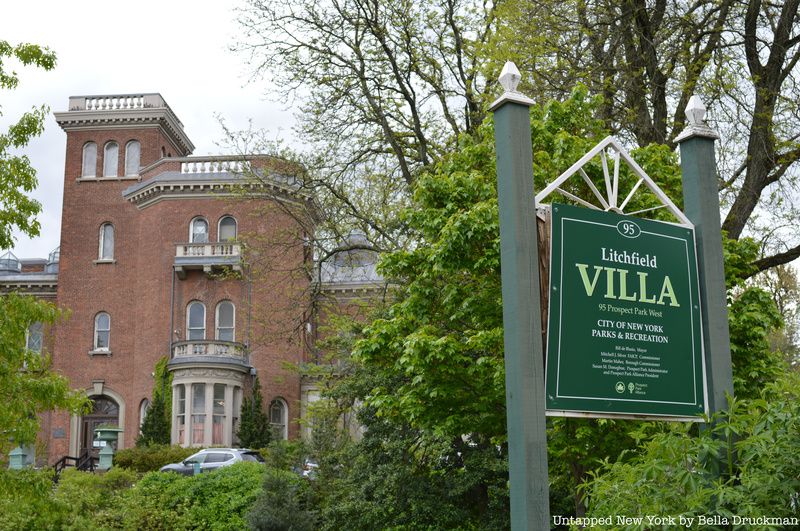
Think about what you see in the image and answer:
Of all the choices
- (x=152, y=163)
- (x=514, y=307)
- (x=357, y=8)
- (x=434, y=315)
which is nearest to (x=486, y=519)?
(x=434, y=315)

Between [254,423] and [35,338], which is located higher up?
[35,338]

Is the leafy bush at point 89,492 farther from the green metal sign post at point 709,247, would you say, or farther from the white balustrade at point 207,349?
the green metal sign post at point 709,247

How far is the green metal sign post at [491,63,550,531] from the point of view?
18.5 ft

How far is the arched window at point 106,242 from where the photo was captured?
46344mm

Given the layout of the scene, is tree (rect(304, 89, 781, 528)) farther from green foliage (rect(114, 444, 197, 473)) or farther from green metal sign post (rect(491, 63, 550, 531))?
green foliage (rect(114, 444, 197, 473))

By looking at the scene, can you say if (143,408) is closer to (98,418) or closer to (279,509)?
(98,418)

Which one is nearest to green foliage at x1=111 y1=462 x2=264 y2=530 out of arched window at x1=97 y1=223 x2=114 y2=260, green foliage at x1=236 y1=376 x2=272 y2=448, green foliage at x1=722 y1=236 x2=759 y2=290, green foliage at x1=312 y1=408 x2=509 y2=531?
green foliage at x1=312 y1=408 x2=509 y2=531

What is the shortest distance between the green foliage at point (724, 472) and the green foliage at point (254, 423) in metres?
33.8

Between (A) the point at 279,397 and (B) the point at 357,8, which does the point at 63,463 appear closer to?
(A) the point at 279,397

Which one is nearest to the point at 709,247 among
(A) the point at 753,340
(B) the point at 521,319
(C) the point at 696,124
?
(C) the point at 696,124

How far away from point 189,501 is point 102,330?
22.0 m

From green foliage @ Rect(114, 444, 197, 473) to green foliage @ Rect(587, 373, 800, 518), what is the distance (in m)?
30.8

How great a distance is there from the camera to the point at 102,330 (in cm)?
4538

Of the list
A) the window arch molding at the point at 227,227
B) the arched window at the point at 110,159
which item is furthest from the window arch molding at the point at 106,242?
the window arch molding at the point at 227,227
